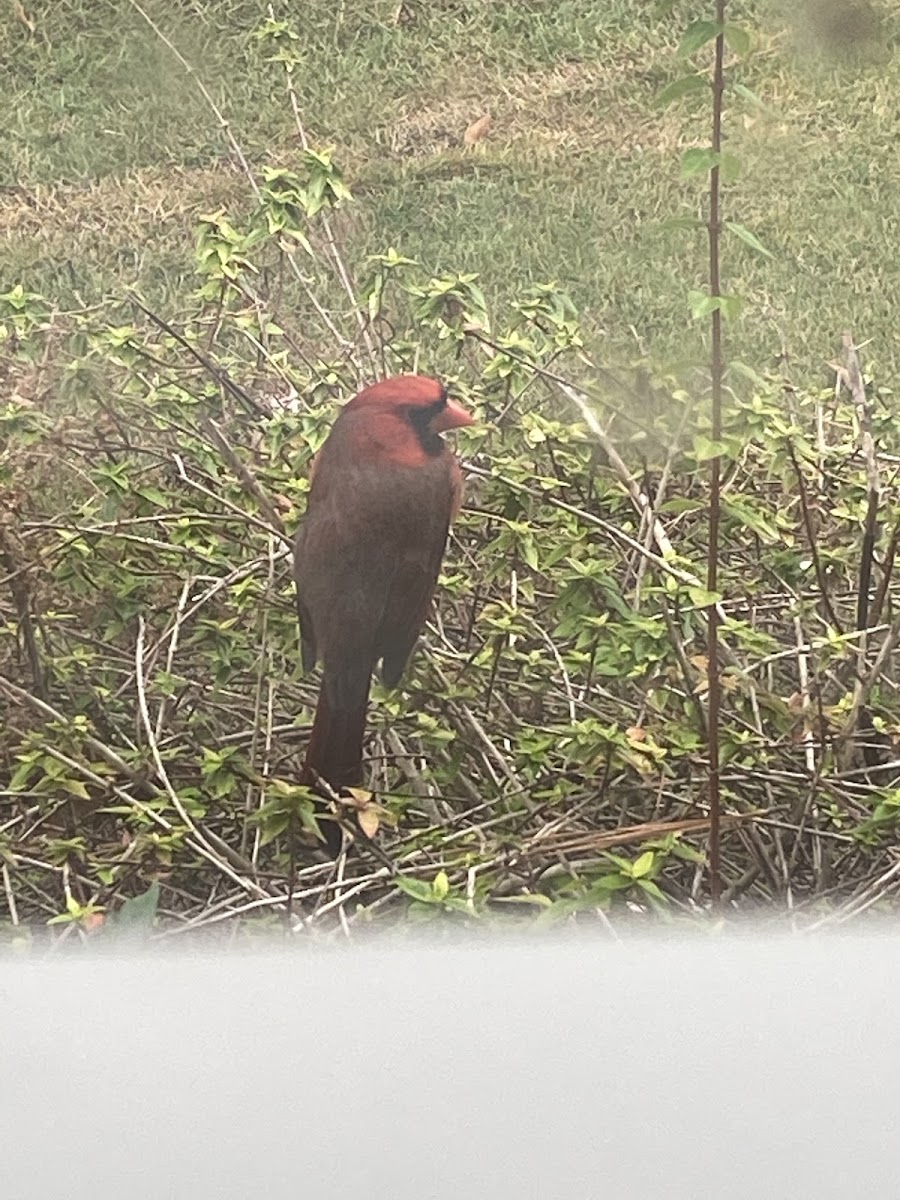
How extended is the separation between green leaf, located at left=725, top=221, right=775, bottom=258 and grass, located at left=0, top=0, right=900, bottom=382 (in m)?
0.01

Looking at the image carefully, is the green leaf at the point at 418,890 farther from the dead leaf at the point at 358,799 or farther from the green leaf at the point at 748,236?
the green leaf at the point at 748,236

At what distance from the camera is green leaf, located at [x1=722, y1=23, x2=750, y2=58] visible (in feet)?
3.18

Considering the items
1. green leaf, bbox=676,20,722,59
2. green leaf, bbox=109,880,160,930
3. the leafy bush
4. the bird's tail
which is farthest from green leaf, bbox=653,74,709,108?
green leaf, bbox=109,880,160,930

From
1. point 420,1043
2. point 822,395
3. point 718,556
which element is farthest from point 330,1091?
point 822,395

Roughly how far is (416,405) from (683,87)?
24 centimetres

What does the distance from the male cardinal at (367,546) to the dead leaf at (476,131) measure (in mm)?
149

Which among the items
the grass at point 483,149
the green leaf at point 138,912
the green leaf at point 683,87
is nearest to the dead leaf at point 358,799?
the green leaf at point 138,912

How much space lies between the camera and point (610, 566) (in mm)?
1092

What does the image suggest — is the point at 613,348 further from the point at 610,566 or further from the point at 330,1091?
the point at 330,1091

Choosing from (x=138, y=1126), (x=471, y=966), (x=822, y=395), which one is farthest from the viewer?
(x=822, y=395)

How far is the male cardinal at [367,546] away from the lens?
1.03 m

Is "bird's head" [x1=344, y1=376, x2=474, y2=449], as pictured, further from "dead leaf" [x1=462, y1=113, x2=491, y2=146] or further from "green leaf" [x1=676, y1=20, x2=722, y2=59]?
"green leaf" [x1=676, y1=20, x2=722, y2=59]

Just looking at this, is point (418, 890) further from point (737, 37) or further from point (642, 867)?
point (737, 37)

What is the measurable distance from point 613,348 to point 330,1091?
0.50m
